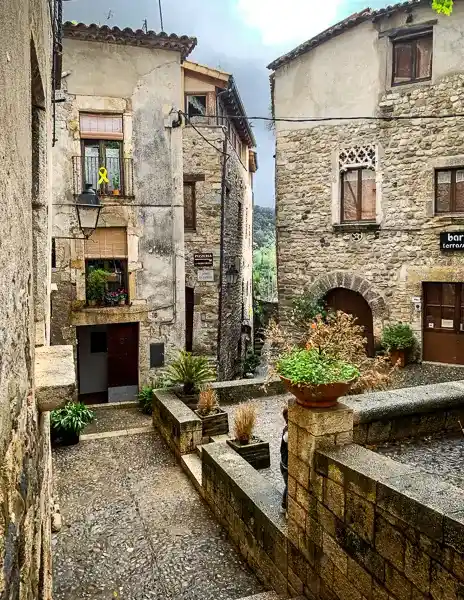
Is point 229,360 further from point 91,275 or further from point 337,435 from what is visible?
point 337,435

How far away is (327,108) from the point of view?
12.7 meters

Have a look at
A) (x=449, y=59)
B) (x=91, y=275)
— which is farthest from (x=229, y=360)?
(x=449, y=59)

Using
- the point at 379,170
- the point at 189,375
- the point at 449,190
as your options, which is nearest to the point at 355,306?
the point at 379,170

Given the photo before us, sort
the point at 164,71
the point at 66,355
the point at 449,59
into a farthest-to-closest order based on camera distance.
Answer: the point at 164,71
the point at 449,59
the point at 66,355

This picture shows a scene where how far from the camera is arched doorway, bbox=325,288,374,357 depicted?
1291 cm

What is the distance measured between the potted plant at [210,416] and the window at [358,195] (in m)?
6.86

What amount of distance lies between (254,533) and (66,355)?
2.72 metres

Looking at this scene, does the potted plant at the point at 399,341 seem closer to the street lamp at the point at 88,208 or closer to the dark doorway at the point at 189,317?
the dark doorway at the point at 189,317

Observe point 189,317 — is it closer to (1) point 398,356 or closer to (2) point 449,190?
(1) point 398,356

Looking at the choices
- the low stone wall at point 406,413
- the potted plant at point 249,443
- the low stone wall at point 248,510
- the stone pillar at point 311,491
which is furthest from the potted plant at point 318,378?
the potted plant at point 249,443

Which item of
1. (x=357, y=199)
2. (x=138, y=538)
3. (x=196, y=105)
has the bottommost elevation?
(x=138, y=538)

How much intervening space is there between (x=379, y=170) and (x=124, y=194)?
252 inches

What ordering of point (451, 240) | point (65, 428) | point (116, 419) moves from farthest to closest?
point (451, 240), point (116, 419), point (65, 428)

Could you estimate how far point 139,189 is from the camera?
1211cm
